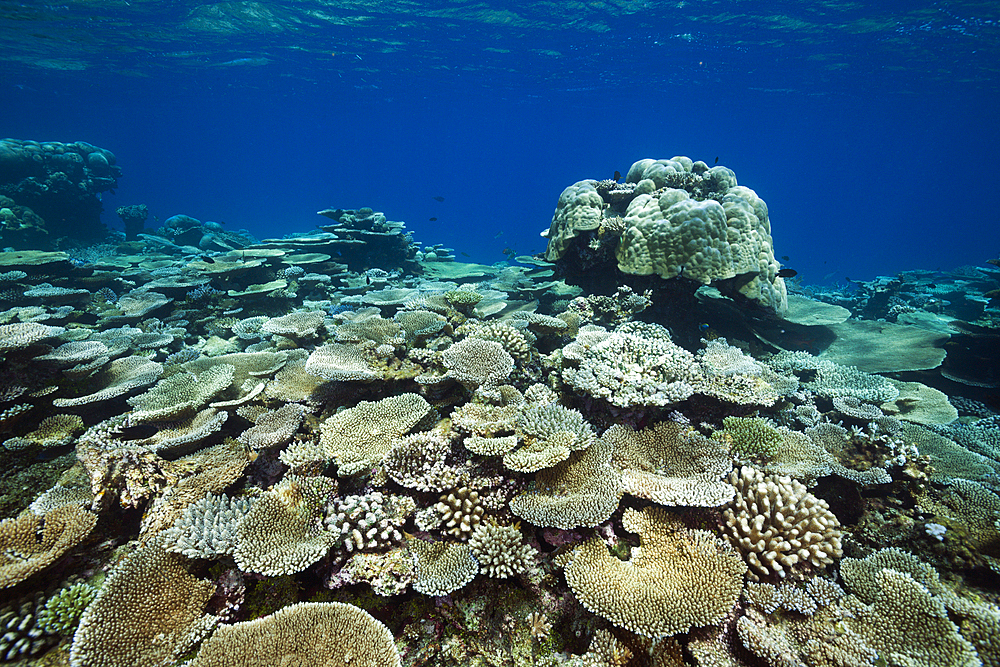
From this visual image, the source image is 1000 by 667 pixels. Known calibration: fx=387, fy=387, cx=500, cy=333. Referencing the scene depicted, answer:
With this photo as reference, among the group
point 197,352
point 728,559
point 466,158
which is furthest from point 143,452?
point 466,158

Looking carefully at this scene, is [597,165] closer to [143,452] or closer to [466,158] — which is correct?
[466,158]

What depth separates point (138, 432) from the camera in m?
4.75

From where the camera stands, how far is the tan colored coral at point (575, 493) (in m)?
3.07

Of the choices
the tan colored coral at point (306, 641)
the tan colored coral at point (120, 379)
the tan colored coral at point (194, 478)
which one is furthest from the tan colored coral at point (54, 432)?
the tan colored coral at point (306, 641)

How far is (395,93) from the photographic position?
2127 inches

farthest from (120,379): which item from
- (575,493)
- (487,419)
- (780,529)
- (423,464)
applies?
(780,529)

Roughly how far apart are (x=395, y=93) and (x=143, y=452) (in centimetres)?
6187

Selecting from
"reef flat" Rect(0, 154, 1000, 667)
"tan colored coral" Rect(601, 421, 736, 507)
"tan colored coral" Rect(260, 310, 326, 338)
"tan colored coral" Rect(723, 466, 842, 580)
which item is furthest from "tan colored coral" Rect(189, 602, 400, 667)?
"tan colored coral" Rect(260, 310, 326, 338)

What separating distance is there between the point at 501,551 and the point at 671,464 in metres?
1.92

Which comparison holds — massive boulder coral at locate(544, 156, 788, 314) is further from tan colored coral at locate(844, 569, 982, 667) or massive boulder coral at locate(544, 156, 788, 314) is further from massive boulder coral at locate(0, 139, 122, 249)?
massive boulder coral at locate(0, 139, 122, 249)

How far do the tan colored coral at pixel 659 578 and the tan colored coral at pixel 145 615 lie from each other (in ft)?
9.32

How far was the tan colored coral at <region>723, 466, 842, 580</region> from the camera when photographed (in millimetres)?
3162

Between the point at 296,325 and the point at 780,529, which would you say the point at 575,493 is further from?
the point at 296,325

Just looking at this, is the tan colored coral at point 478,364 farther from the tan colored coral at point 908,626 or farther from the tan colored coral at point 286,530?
the tan colored coral at point 908,626
